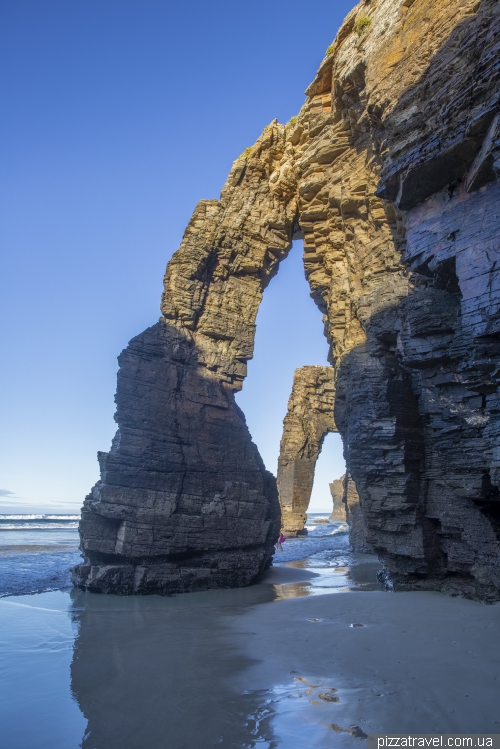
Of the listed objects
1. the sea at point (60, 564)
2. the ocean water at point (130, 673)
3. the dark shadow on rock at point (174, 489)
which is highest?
the dark shadow on rock at point (174, 489)

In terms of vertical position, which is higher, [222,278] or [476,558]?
[222,278]

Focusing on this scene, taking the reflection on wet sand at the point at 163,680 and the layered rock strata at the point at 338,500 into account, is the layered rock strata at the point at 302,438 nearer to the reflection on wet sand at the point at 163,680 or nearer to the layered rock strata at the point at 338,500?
the reflection on wet sand at the point at 163,680

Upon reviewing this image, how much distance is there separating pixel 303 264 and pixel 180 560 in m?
13.6

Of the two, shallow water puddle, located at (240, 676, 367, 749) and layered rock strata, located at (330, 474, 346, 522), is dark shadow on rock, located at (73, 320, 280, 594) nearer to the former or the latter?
shallow water puddle, located at (240, 676, 367, 749)

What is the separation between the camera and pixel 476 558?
11.5m

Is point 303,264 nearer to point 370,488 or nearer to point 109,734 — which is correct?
point 370,488

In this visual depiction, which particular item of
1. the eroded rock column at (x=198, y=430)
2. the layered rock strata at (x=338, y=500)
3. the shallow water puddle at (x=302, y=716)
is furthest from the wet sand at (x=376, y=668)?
the layered rock strata at (x=338, y=500)

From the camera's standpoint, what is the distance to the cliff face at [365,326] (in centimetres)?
925

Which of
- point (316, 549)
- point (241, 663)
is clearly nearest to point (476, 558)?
point (241, 663)

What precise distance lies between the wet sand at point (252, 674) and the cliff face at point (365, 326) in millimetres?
2780

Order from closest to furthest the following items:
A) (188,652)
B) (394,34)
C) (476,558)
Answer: (188,652) < (476,558) < (394,34)

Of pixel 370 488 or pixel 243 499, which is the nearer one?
pixel 370 488

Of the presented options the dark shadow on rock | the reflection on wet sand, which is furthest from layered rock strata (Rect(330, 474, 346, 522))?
the reflection on wet sand

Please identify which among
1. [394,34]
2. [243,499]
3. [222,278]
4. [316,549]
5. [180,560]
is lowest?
[316,549]
